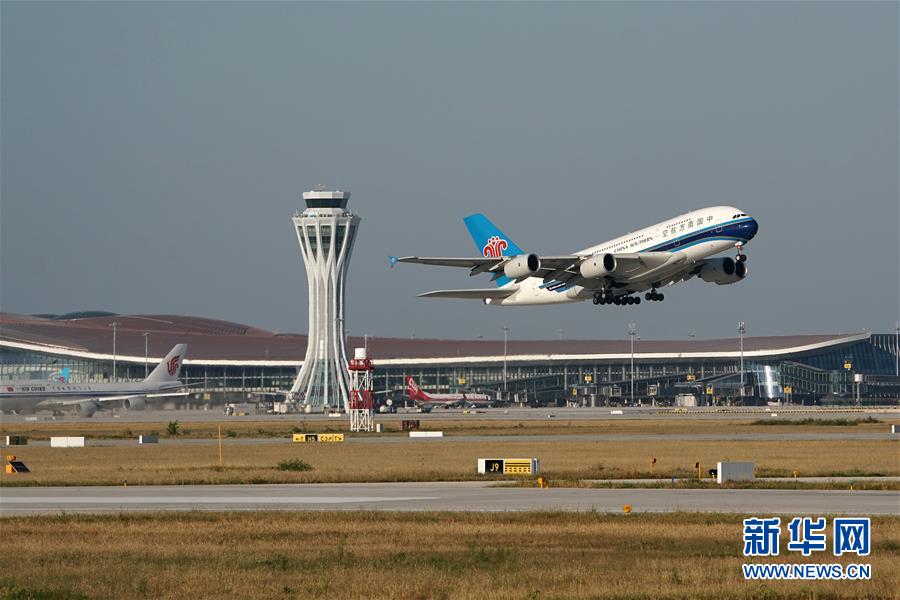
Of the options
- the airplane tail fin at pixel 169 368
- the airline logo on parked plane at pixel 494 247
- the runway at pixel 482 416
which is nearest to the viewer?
the airline logo on parked plane at pixel 494 247

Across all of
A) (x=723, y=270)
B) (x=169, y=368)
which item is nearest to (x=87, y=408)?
(x=169, y=368)

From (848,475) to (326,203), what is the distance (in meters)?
135

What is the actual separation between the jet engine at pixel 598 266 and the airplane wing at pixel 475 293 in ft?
29.8

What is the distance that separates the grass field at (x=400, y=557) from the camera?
2291 cm

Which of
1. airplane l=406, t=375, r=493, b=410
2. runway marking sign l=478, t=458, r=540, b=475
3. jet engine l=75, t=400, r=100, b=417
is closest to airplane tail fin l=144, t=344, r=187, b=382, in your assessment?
jet engine l=75, t=400, r=100, b=417

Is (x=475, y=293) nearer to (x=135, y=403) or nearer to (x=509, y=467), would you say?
(x=509, y=467)

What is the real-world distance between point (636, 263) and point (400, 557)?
131 ft

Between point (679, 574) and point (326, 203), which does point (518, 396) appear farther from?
point (679, 574)

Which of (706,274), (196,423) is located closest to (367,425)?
(196,423)

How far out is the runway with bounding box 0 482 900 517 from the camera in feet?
118

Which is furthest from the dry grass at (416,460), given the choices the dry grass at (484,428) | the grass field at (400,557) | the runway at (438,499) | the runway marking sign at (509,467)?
the grass field at (400,557)

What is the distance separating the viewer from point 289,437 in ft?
289

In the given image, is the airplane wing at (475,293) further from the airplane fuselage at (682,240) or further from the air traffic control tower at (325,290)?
the air traffic control tower at (325,290)

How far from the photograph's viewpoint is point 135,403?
473ft
